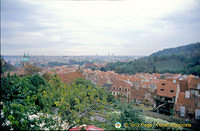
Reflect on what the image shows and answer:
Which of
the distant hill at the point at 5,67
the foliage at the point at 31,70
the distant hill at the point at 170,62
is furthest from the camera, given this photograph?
the foliage at the point at 31,70

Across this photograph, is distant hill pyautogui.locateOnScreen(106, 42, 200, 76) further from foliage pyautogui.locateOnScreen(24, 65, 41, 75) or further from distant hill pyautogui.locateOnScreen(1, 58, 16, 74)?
distant hill pyautogui.locateOnScreen(1, 58, 16, 74)

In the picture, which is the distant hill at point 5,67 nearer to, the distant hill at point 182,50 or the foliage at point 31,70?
the foliage at point 31,70

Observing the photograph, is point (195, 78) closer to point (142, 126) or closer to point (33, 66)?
point (142, 126)

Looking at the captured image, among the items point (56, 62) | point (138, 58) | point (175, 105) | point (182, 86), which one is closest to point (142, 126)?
point (175, 105)

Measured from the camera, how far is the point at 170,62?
9.75 feet

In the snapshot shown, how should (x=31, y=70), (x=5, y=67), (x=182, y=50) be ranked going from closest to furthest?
(x=182, y=50) < (x=5, y=67) < (x=31, y=70)

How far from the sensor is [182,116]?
8.05ft

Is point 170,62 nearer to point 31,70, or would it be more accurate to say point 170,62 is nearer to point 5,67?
point 5,67

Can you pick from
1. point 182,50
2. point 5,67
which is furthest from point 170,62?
point 5,67

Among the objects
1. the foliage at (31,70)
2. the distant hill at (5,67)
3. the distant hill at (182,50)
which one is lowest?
the foliage at (31,70)

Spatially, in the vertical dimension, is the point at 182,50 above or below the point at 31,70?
above

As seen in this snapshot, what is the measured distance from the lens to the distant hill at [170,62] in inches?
102

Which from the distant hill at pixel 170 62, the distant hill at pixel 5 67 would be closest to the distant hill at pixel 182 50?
the distant hill at pixel 170 62

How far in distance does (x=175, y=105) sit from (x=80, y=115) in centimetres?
183
